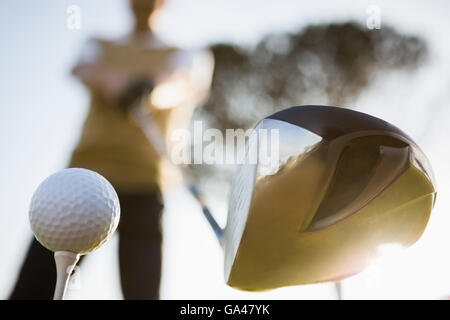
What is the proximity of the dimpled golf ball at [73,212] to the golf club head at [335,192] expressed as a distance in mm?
338

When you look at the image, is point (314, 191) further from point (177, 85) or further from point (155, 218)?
point (177, 85)

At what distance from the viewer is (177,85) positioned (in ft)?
6.50

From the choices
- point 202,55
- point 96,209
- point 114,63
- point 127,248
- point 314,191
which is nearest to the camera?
point 314,191

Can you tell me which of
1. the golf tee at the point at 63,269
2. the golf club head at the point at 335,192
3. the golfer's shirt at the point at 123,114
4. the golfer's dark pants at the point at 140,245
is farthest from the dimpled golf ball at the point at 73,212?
the golfer's shirt at the point at 123,114

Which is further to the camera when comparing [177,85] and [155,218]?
[177,85]

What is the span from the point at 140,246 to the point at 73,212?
1.92 ft

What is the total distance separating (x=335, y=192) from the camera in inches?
43.2

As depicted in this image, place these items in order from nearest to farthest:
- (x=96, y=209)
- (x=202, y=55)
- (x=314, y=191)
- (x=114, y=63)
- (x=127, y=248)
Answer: (x=314, y=191) < (x=96, y=209) < (x=127, y=248) < (x=114, y=63) < (x=202, y=55)

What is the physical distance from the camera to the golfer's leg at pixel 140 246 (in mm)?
1770

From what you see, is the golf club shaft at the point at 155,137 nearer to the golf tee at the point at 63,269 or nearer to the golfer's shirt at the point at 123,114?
the golfer's shirt at the point at 123,114

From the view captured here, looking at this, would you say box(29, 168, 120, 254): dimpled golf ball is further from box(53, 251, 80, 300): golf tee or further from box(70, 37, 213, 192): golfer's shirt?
box(70, 37, 213, 192): golfer's shirt

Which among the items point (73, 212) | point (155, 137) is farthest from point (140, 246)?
point (73, 212)
